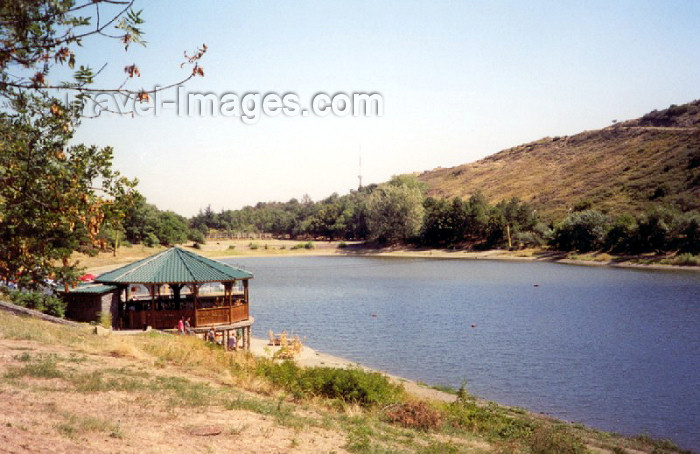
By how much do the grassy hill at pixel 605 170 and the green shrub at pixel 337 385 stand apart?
6841 centimetres

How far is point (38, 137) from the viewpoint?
7.55 m

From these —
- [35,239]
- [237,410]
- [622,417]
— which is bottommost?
[622,417]

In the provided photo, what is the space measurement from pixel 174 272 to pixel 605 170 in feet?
373

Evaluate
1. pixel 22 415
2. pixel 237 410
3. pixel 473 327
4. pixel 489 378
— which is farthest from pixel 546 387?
pixel 22 415

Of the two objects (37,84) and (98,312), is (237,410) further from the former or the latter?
(98,312)

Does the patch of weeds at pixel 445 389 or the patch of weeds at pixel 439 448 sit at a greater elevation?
the patch of weeds at pixel 439 448

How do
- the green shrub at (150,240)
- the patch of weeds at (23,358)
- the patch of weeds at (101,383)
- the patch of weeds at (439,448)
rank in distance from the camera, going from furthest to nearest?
the green shrub at (150,240) < the patch of weeds at (23,358) < the patch of weeds at (101,383) < the patch of weeds at (439,448)

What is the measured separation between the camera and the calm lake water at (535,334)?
1992 cm

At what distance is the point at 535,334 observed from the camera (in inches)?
1224

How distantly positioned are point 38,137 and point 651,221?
67.0 m

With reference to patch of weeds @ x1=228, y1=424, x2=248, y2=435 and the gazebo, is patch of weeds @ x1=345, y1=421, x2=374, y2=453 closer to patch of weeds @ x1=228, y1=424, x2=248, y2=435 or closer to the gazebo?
patch of weeds @ x1=228, y1=424, x2=248, y2=435

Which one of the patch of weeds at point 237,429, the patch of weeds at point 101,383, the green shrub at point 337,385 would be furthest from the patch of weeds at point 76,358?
the patch of weeds at point 237,429

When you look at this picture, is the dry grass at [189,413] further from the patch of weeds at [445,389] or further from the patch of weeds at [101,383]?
the patch of weeds at [445,389]

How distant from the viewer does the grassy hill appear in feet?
284
